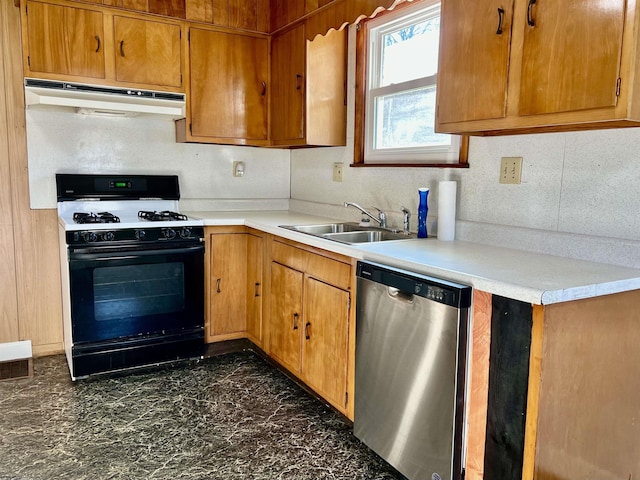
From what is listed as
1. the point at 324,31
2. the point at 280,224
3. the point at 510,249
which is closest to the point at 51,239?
the point at 280,224

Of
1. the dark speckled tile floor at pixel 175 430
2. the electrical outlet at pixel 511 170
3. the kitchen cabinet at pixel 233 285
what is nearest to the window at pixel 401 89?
the electrical outlet at pixel 511 170

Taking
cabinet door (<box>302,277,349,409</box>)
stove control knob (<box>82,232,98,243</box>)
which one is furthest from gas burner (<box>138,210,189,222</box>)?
cabinet door (<box>302,277,349,409</box>)

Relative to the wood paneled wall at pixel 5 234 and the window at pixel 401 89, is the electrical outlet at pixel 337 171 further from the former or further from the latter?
the wood paneled wall at pixel 5 234

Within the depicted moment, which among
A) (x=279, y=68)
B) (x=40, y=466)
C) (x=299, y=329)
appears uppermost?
(x=279, y=68)

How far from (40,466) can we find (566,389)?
2.01 meters

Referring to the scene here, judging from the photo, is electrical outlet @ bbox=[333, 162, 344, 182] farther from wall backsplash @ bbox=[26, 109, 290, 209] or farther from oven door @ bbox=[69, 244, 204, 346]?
oven door @ bbox=[69, 244, 204, 346]

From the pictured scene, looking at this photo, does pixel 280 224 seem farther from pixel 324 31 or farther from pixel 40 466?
pixel 40 466

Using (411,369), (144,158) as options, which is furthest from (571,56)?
(144,158)

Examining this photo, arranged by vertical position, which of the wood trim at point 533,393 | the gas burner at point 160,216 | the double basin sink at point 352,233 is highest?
the gas burner at point 160,216

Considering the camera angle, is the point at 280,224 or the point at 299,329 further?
the point at 280,224

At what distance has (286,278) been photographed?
2.75 m

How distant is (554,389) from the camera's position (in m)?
1.43

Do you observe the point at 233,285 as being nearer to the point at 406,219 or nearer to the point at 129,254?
the point at 129,254

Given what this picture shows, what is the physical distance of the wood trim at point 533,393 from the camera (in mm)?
1396
